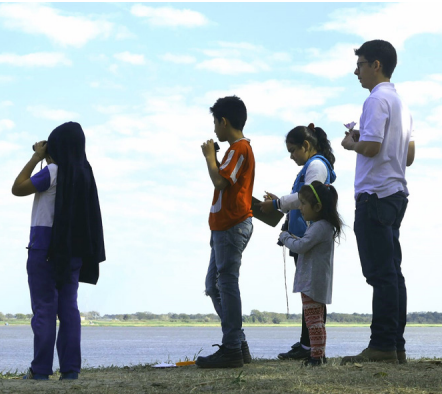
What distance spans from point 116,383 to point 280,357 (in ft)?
7.35

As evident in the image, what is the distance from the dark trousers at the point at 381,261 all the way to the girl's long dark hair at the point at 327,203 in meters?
0.25

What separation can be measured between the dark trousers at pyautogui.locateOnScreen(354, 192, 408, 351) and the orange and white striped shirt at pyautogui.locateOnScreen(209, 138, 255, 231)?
99cm

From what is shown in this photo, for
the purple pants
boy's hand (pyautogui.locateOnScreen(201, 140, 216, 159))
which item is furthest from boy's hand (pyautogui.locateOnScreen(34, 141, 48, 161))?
boy's hand (pyautogui.locateOnScreen(201, 140, 216, 159))

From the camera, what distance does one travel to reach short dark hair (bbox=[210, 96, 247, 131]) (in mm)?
5734

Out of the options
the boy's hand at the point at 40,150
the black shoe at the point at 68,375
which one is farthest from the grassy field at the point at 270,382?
the boy's hand at the point at 40,150

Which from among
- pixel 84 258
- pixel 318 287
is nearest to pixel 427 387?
pixel 318 287

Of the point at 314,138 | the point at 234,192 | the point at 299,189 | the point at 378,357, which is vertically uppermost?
the point at 314,138

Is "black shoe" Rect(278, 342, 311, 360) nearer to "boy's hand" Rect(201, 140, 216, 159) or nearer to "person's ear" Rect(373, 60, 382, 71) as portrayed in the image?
"boy's hand" Rect(201, 140, 216, 159)

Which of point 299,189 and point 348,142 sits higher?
point 348,142

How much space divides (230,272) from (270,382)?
1337mm

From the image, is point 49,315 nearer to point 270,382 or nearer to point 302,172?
point 270,382

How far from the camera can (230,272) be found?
538 cm

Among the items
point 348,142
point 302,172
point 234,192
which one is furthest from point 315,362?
point 348,142

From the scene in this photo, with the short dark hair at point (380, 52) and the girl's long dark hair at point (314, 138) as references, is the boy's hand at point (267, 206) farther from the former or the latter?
the short dark hair at point (380, 52)
